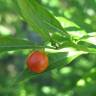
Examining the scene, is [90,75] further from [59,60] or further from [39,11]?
[39,11]

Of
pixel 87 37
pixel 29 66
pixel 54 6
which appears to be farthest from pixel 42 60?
pixel 54 6

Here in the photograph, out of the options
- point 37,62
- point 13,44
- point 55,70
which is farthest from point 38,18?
point 55,70

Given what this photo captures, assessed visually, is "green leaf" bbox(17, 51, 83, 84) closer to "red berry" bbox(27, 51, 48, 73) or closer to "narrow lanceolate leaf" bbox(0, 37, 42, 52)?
"red berry" bbox(27, 51, 48, 73)

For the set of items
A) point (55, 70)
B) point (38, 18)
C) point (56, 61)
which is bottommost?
point (55, 70)

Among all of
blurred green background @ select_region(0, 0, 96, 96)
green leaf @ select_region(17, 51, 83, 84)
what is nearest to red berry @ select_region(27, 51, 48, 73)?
green leaf @ select_region(17, 51, 83, 84)

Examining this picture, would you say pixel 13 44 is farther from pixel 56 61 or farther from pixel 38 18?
pixel 56 61

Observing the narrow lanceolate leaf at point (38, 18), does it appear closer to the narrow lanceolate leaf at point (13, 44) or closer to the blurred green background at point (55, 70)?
the narrow lanceolate leaf at point (13, 44)

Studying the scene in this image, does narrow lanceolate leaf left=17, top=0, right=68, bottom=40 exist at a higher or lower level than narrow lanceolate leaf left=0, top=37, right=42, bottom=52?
higher
